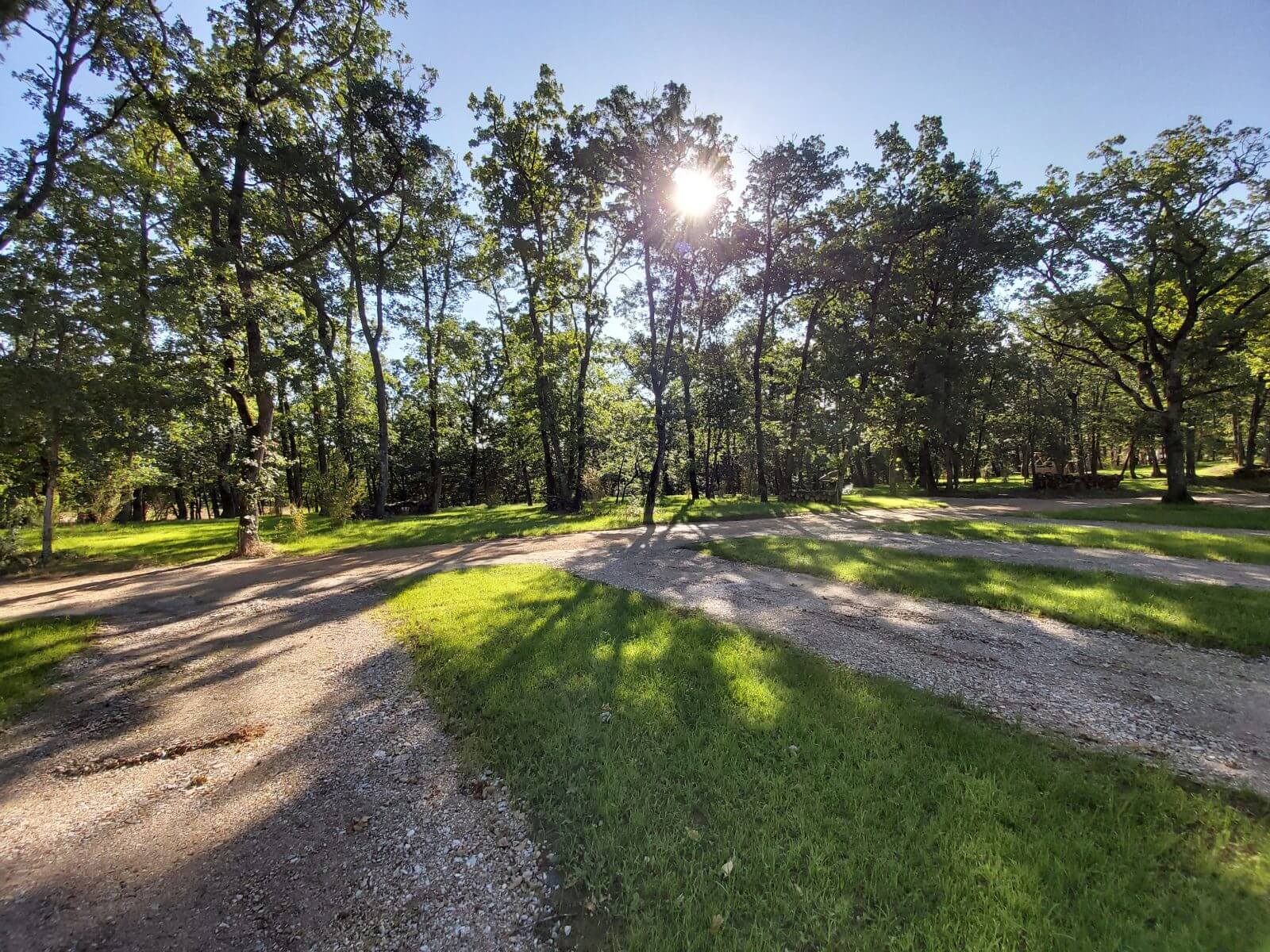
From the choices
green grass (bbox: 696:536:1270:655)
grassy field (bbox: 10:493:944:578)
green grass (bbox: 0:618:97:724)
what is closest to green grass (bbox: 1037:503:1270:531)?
grassy field (bbox: 10:493:944:578)

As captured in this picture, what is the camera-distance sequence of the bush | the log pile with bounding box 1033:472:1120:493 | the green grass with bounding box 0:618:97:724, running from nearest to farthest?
the green grass with bounding box 0:618:97:724
the bush
the log pile with bounding box 1033:472:1120:493

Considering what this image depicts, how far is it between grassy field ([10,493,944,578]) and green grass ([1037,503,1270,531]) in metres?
5.08

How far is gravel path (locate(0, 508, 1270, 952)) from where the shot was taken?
2.21 m

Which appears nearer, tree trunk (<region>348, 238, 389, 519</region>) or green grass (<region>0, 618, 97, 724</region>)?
green grass (<region>0, 618, 97, 724</region>)

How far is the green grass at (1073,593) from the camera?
4996mm

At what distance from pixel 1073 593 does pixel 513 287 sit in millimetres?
25033

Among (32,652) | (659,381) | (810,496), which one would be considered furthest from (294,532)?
(810,496)

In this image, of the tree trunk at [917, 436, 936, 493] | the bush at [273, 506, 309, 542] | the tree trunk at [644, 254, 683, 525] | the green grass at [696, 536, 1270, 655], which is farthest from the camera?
the tree trunk at [917, 436, 936, 493]

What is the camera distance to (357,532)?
15.0m

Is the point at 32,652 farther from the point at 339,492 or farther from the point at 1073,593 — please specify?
the point at 1073,593

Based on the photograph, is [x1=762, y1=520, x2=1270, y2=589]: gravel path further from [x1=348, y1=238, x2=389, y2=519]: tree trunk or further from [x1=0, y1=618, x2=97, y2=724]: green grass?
[x1=348, y1=238, x2=389, y2=519]: tree trunk

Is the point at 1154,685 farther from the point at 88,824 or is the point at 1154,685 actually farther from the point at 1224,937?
the point at 88,824

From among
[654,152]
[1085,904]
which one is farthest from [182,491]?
[1085,904]

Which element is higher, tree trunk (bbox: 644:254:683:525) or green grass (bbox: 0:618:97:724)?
tree trunk (bbox: 644:254:683:525)
